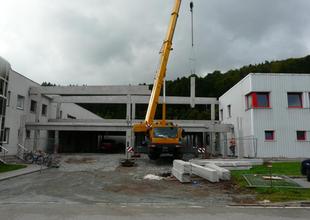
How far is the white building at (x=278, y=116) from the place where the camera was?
1029 inches

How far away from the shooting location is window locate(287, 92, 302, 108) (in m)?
27.1

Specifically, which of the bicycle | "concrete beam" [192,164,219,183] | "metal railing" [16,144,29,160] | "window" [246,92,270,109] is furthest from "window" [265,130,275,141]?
"metal railing" [16,144,29,160]

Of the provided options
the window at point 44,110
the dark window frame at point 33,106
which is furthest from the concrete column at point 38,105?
the window at point 44,110

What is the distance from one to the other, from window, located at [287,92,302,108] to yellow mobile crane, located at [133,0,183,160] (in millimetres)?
10297

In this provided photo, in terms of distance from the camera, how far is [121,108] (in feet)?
294

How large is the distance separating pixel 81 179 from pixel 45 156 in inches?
329

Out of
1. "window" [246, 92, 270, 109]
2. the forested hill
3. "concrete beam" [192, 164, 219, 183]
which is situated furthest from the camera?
the forested hill

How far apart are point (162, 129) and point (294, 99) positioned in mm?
12064

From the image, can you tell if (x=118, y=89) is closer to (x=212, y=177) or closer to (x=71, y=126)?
(x=71, y=126)

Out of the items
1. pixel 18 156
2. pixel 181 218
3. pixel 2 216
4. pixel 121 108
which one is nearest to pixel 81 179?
pixel 2 216

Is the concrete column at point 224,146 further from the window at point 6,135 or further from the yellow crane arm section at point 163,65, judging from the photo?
the window at point 6,135

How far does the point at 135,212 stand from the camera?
8.43m

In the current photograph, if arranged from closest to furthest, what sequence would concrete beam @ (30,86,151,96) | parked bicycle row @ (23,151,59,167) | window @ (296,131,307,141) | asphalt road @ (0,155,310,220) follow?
1. asphalt road @ (0,155,310,220)
2. parked bicycle row @ (23,151,59,167)
3. window @ (296,131,307,141)
4. concrete beam @ (30,86,151,96)

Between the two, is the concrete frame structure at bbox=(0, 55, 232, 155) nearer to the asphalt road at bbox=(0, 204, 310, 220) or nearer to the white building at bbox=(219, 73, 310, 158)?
the white building at bbox=(219, 73, 310, 158)
